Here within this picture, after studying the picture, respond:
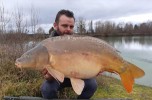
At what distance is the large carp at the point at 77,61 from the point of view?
2529 millimetres

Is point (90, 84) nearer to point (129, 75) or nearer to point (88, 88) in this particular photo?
point (88, 88)

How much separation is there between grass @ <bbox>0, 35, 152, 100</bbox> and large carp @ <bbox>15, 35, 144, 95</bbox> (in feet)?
5.54

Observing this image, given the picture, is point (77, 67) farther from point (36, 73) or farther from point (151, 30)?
point (151, 30)

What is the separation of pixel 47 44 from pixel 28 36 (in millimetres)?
4478

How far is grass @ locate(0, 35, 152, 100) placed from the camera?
4.46 metres

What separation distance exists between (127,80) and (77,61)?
458mm

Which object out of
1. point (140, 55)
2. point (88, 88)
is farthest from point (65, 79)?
point (140, 55)

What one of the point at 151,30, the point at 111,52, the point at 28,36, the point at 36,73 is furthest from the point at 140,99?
the point at 151,30

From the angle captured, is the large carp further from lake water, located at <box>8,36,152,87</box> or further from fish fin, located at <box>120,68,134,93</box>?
lake water, located at <box>8,36,152,87</box>

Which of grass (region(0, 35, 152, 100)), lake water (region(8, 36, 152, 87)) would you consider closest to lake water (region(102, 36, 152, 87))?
lake water (region(8, 36, 152, 87))

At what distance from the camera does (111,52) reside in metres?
2.65

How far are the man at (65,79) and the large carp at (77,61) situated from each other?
647 millimetres

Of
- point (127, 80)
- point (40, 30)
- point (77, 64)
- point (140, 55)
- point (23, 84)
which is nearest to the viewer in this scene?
point (77, 64)

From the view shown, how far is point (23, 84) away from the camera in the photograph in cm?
468
